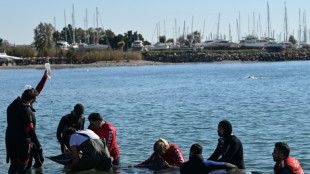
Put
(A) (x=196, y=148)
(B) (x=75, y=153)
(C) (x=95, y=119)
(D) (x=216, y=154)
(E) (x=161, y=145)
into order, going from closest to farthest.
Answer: (A) (x=196, y=148) < (D) (x=216, y=154) < (B) (x=75, y=153) < (E) (x=161, y=145) < (C) (x=95, y=119)

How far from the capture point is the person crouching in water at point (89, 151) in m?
11.9

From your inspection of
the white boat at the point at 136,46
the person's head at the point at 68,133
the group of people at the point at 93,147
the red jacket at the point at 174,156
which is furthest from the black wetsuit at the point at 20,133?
the white boat at the point at 136,46

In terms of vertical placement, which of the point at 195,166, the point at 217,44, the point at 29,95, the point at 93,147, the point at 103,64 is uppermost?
the point at 217,44

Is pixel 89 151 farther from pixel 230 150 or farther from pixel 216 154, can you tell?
pixel 230 150

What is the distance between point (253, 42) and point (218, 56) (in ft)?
59.1

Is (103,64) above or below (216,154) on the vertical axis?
above

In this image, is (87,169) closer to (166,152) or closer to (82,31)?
(166,152)

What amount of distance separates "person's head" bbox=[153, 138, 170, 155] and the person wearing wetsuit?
2446mm

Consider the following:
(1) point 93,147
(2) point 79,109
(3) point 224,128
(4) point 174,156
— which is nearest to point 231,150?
(3) point 224,128

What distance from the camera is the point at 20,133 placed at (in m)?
11.6

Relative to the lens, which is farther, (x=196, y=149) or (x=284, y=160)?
(x=196, y=149)

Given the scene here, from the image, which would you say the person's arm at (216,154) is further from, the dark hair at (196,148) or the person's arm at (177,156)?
the dark hair at (196,148)

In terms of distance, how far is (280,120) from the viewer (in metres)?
27.3

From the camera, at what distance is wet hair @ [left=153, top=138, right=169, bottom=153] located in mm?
12430
